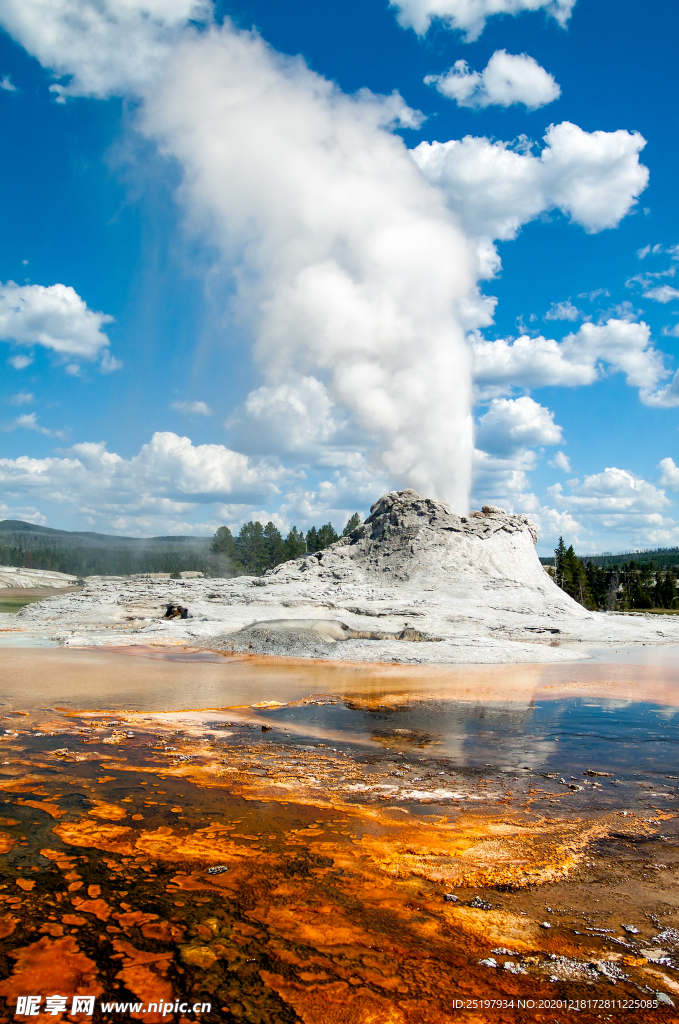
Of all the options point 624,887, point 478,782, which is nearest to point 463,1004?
point 624,887

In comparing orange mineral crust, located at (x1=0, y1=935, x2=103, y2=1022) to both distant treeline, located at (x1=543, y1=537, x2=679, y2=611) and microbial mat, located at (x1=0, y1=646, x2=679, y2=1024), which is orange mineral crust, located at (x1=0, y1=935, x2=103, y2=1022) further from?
distant treeline, located at (x1=543, y1=537, x2=679, y2=611)

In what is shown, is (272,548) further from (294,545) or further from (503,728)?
(503,728)

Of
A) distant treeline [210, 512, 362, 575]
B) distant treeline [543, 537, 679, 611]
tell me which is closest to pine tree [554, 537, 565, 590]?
distant treeline [543, 537, 679, 611]

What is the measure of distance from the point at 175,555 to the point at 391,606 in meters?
122

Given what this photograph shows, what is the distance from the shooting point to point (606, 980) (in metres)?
3.68

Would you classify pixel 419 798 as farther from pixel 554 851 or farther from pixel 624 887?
pixel 624 887

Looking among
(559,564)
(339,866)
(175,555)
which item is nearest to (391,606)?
(339,866)

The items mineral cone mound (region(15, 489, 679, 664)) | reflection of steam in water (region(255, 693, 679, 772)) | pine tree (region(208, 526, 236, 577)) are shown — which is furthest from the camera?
pine tree (region(208, 526, 236, 577))

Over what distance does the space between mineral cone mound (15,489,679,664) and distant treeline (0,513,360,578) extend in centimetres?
2249

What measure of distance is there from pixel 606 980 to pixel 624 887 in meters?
1.48

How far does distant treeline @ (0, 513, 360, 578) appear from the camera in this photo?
75.6 metres

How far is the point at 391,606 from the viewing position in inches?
1090

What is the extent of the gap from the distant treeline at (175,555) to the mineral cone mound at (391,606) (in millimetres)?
22488

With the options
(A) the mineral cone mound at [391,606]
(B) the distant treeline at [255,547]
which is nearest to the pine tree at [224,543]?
(B) the distant treeline at [255,547]
